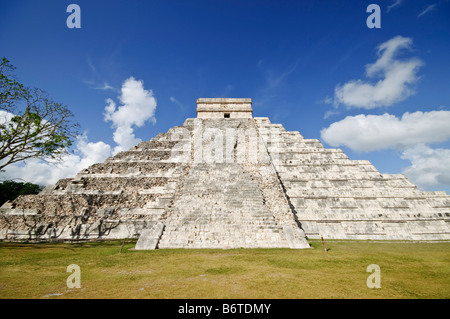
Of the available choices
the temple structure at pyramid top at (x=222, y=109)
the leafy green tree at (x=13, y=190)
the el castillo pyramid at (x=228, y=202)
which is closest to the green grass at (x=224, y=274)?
the el castillo pyramid at (x=228, y=202)

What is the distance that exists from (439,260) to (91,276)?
10.3 metres

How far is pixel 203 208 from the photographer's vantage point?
1226 centimetres

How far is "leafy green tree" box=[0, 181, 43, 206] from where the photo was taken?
123 feet

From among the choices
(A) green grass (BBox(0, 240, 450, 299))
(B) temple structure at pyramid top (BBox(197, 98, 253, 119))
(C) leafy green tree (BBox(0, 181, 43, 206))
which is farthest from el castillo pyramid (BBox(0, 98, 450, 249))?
(C) leafy green tree (BBox(0, 181, 43, 206))

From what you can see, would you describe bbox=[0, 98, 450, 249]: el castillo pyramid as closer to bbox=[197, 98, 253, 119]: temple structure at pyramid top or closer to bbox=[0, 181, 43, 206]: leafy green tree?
bbox=[197, 98, 253, 119]: temple structure at pyramid top

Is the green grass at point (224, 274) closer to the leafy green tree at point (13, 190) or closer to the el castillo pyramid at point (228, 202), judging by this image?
the el castillo pyramid at point (228, 202)

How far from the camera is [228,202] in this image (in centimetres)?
1263

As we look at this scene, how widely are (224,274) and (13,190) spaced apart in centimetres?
4809

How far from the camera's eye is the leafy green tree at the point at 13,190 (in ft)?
123

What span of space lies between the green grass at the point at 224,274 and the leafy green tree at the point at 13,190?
125ft

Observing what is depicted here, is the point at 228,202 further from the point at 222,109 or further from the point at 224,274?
the point at 222,109

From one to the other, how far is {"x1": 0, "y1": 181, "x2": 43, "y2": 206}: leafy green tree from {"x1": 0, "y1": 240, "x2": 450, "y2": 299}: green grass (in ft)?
125
